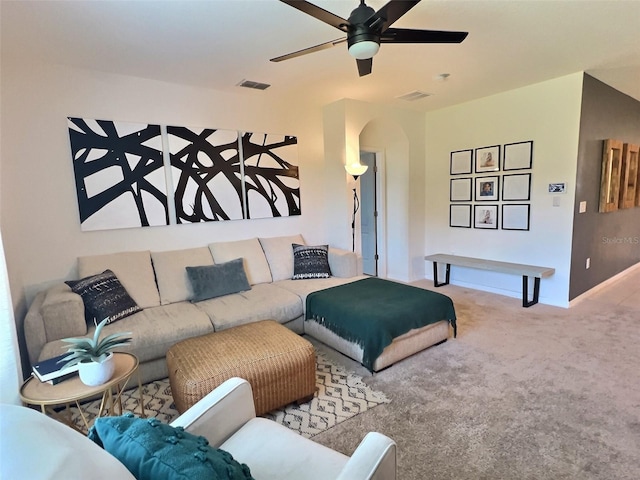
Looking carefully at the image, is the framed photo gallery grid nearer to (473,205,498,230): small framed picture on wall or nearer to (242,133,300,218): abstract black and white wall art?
(473,205,498,230): small framed picture on wall

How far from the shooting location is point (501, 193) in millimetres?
4309

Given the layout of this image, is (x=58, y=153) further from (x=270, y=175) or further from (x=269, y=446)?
(x=269, y=446)

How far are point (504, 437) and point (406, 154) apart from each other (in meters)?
3.85

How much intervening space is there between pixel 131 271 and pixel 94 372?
165cm

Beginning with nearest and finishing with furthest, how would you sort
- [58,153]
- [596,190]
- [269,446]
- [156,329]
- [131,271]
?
1. [269,446]
2. [156,329]
3. [58,153]
4. [131,271]
5. [596,190]

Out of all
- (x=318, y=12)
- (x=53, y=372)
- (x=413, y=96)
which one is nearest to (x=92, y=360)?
(x=53, y=372)

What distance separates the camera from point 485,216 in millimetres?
4516

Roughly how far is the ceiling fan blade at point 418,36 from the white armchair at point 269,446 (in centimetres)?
196

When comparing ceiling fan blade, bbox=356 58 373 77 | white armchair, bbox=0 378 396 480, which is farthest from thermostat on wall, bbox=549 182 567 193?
white armchair, bbox=0 378 396 480

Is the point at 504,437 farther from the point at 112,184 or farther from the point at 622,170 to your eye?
the point at 622,170

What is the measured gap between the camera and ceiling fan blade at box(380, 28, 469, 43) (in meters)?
1.88

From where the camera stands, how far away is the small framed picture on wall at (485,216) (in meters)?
4.42

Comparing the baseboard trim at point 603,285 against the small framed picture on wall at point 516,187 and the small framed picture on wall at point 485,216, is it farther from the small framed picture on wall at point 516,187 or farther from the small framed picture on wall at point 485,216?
the small framed picture on wall at point 516,187

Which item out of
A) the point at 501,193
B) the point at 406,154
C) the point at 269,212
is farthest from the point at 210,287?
the point at 501,193
